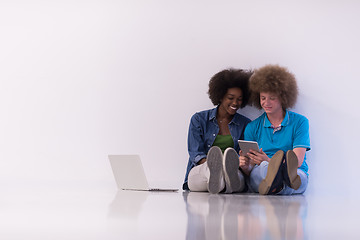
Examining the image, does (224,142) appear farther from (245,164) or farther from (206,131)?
(245,164)

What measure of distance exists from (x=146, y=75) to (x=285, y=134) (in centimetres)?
142

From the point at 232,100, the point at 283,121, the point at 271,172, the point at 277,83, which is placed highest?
the point at 277,83

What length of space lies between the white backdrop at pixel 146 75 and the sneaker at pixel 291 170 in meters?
Answer: 0.89

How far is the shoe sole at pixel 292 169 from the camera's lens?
3.26 meters

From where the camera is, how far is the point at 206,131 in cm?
425

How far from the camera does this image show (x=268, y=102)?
4000 millimetres

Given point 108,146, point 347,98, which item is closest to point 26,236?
point 108,146

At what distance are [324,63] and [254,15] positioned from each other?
754 mm

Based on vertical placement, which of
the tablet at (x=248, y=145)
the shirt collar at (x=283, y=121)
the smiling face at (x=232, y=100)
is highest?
the smiling face at (x=232, y=100)

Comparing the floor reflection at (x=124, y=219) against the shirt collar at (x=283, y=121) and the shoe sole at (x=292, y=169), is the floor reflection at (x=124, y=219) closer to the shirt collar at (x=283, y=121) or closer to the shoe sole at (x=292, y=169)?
the shoe sole at (x=292, y=169)

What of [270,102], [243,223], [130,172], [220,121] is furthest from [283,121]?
[243,223]

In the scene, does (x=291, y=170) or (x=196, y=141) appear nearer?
(x=291, y=170)

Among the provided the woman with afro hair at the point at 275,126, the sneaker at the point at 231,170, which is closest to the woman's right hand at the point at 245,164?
the woman with afro hair at the point at 275,126

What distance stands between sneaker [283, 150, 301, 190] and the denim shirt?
2.61ft
